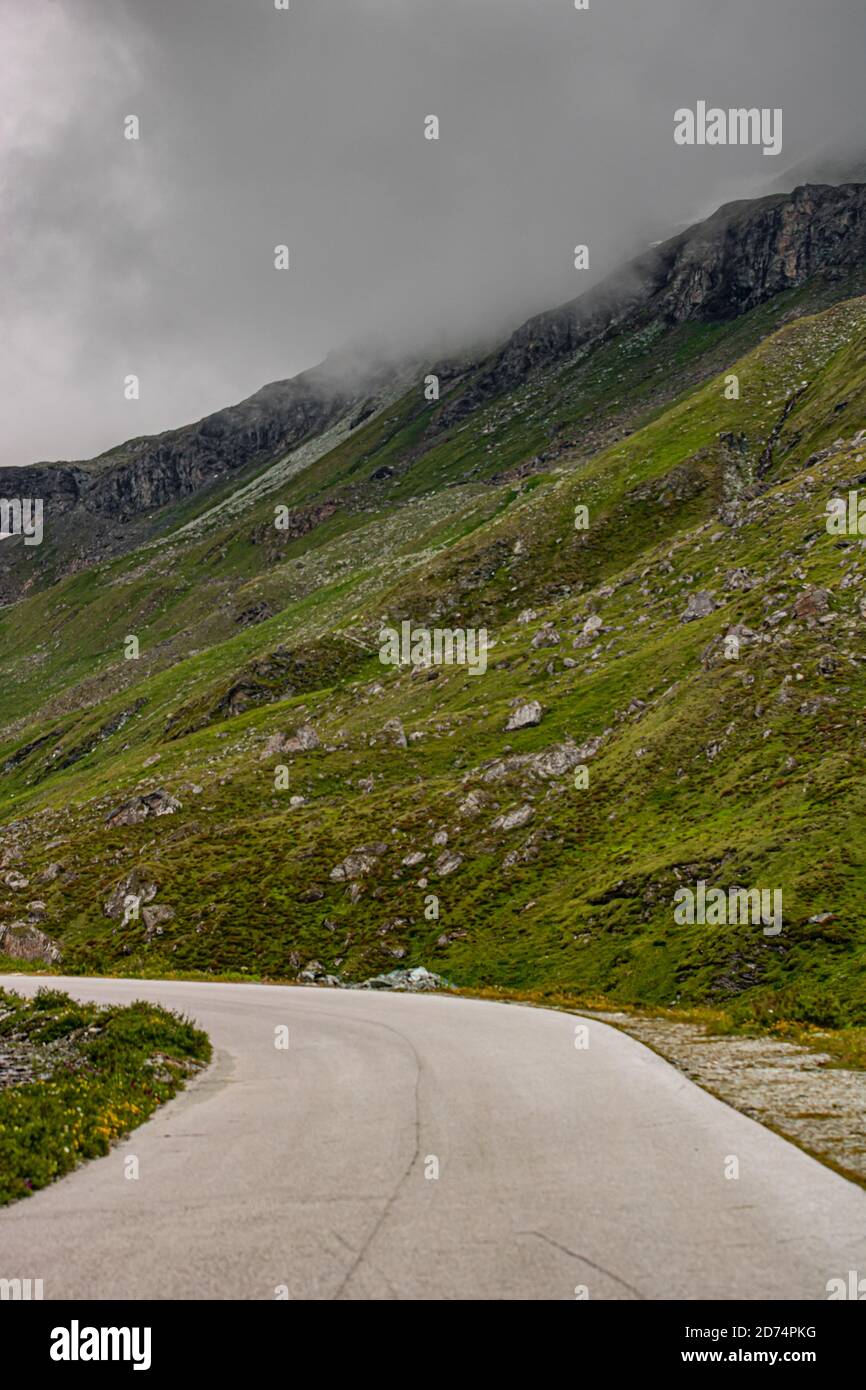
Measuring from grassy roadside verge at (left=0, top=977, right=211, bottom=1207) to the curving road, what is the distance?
1.44 ft

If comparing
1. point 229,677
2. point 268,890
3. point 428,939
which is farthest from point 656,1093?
point 229,677

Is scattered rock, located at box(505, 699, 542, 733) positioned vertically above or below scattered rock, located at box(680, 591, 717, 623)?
below

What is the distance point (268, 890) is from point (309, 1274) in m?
54.4

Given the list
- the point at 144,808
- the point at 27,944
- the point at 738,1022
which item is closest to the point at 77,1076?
the point at 738,1022

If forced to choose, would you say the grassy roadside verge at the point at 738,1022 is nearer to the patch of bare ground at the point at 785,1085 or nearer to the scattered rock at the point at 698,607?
the patch of bare ground at the point at 785,1085

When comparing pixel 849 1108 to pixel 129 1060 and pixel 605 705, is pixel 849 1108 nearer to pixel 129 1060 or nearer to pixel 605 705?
pixel 129 1060

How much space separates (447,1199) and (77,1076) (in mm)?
9893

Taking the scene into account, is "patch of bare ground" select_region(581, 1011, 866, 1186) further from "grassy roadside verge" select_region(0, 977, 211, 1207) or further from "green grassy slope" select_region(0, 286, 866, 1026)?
"grassy roadside verge" select_region(0, 977, 211, 1207)

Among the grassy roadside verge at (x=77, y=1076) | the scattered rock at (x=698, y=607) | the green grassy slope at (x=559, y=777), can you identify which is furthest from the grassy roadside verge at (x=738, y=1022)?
the scattered rock at (x=698, y=607)

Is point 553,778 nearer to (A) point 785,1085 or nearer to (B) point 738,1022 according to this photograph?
(B) point 738,1022

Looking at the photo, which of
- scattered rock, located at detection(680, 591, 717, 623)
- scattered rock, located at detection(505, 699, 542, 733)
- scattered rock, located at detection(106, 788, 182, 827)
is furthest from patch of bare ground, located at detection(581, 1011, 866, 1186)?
scattered rock, located at detection(106, 788, 182, 827)

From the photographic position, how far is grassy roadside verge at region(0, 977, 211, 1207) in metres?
10.4

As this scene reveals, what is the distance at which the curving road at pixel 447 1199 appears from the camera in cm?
618

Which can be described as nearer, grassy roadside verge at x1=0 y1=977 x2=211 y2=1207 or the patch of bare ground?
the patch of bare ground
